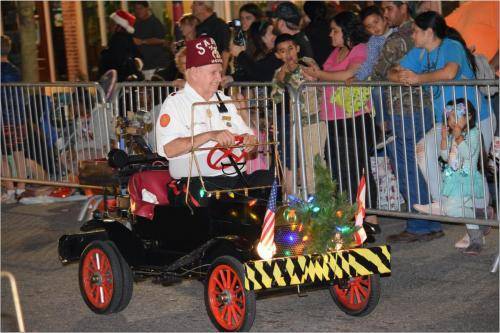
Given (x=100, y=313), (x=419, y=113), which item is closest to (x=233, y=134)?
(x=100, y=313)

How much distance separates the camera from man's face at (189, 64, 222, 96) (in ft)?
24.8

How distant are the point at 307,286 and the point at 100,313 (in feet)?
5.53

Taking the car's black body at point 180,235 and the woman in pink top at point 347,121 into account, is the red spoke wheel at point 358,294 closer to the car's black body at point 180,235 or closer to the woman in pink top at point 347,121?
the car's black body at point 180,235

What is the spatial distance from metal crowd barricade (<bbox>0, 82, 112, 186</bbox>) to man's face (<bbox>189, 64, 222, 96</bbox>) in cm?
394

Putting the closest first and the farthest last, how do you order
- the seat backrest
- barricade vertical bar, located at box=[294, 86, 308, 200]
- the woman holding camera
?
the seat backrest < barricade vertical bar, located at box=[294, 86, 308, 200] < the woman holding camera

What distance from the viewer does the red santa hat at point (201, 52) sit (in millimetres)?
7480

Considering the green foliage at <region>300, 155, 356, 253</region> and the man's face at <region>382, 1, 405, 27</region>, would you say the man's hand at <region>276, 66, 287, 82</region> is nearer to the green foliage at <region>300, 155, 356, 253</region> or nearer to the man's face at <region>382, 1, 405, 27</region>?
the man's face at <region>382, 1, 405, 27</region>

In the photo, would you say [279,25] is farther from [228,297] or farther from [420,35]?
[228,297]

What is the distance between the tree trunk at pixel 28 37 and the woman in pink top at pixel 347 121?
894 centimetres

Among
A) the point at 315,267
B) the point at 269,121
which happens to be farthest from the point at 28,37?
the point at 315,267

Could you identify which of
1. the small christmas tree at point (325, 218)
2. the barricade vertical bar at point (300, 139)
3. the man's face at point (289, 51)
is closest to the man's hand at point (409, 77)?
the barricade vertical bar at point (300, 139)

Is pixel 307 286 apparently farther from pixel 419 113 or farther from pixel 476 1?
pixel 476 1

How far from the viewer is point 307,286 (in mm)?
6730

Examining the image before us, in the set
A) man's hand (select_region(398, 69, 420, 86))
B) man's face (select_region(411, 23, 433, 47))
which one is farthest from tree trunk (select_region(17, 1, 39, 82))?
man's hand (select_region(398, 69, 420, 86))
